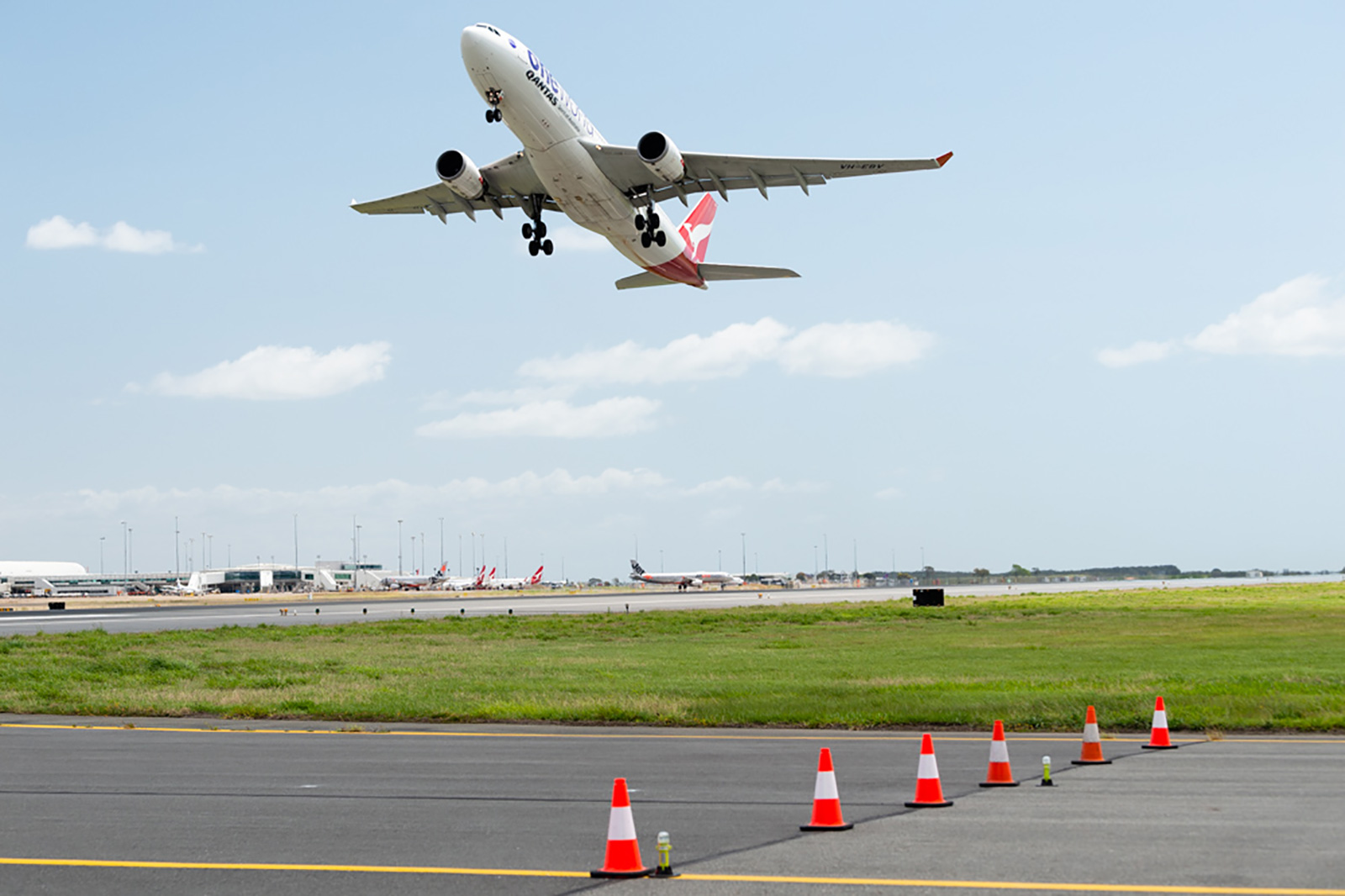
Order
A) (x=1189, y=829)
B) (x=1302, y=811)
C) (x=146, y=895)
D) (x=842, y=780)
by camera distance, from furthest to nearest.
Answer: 1. (x=842, y=780)
2. (x=1302, y=811)
3. (x=1189, y=829)
4. (x=146, y=895)

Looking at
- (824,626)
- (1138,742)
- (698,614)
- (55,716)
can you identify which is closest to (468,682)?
(55,716)

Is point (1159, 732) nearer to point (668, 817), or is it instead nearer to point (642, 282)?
point (668, 817)

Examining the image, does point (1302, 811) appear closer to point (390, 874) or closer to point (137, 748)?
point (390, 874)

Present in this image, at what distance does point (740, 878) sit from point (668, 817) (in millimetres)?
2847

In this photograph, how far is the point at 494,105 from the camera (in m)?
31.2

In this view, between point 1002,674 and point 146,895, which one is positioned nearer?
point 146,895

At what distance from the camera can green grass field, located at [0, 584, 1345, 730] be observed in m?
21.5

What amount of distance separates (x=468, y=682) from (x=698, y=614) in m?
38.1

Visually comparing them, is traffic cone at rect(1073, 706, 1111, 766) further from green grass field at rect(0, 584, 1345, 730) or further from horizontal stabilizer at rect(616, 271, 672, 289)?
horizontal stabilizer at rect(616, 271, 672, 289)

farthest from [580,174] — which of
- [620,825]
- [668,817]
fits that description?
[620,825]

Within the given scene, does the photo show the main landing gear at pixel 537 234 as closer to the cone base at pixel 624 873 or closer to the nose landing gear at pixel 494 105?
the nose landing gear at pixel 494 105

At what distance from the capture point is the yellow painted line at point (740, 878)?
8.38 metres

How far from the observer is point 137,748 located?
18.4 m

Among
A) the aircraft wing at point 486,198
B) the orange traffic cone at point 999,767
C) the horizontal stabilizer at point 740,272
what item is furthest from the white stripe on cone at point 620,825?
the horizontal stabilizer at point 740,272
